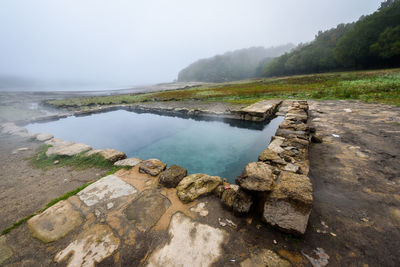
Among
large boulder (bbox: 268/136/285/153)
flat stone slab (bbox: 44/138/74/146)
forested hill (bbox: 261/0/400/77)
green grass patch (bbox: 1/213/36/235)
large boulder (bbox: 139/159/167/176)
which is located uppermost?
forested hill (bbox: 261/0/400/77)

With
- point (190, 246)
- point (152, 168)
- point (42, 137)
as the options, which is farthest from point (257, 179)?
point (42, 137)

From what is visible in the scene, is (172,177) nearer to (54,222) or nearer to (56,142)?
(54,222)

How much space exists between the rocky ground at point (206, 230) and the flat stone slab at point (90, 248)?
0.01 meters

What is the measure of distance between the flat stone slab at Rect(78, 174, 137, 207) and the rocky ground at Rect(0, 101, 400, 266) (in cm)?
2

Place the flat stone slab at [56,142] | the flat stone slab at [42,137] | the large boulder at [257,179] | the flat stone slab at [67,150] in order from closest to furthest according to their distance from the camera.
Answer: the large boulder at [257,179] → the flat stone slab at [67,150] → the flat stone slab at [56,142] → the flat stone slab at [42,137]

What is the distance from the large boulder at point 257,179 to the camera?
181cm

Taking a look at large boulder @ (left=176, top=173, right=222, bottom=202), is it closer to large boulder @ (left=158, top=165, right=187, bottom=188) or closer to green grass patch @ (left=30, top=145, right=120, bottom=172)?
large boulder @ (left=158, top=165, right=187, bottom=188)

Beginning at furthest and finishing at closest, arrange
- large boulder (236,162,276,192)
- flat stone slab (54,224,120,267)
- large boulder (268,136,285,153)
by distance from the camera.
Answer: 1. large boulder (268,136,285,153)
2. large boulder (236,162,276,192)
3. flat stone slab (54,224,120,267)

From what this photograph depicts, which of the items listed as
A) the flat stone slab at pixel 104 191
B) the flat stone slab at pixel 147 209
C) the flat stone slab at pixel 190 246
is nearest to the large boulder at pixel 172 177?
the flat stone slab at pixel 147 209

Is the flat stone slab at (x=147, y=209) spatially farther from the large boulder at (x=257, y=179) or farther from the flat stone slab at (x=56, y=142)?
the flat stone slab at (x=56, y=142)

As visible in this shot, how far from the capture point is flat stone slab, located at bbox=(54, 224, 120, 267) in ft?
4.89

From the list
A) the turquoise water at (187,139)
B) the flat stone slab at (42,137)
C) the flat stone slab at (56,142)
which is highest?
the flat stone slab at (42,137)

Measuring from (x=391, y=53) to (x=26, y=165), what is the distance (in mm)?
48746

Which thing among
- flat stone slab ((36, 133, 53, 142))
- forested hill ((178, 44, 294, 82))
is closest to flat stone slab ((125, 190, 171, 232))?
flat stone slab ((36, 133, 53, 142))
